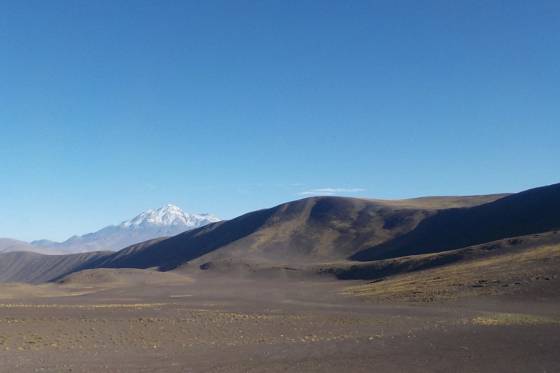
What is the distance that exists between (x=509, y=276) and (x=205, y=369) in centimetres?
3976

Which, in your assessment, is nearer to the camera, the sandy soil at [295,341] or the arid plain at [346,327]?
the sandy soil at [295,341]

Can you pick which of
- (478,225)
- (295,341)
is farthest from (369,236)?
(295,341)

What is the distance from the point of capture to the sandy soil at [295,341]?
2056 centimetres

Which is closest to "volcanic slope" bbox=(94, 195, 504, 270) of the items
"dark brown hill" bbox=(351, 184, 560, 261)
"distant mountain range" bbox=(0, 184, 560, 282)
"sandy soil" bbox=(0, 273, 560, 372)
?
"distant mountain range" bbox=(0, 184, 560, 282)

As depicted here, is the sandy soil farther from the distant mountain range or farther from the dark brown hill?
the dark brown hill

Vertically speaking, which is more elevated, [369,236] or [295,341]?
[369,236]

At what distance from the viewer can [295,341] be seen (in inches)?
1043

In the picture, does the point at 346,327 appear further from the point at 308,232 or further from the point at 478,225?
the point at 308,232

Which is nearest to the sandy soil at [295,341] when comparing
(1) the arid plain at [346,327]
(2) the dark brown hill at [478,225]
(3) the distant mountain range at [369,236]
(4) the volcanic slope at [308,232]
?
(1) the arid plain at [346,327]

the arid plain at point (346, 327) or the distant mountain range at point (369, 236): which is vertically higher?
the distant mountain range at point (369, 236)

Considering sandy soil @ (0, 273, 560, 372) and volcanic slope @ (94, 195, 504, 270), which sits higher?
volcanic slope @ (94, 195, 504, 270)

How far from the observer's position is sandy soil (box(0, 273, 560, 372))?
2056 centimetres

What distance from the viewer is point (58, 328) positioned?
31906 millimetres

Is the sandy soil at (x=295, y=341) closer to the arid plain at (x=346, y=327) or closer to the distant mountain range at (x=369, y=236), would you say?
the arid plain at (x=346, y=327)
